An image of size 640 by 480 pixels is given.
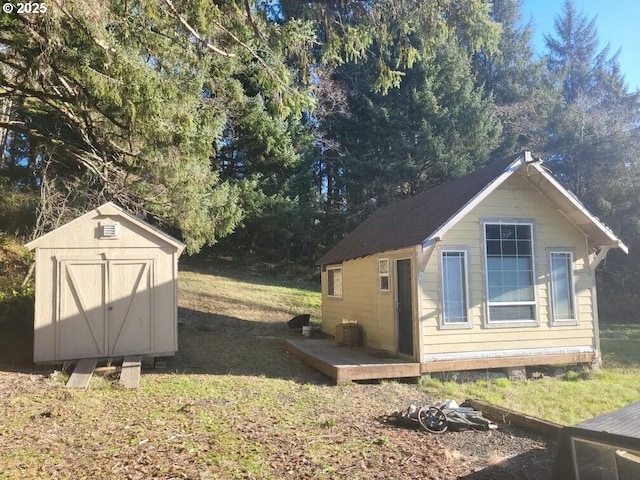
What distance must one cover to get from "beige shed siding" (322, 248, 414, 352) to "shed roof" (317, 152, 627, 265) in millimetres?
300

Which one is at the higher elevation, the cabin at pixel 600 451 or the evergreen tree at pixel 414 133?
the evergreen tree at pixel 414 133

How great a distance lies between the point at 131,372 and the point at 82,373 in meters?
0.80

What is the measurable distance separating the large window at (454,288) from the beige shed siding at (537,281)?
0.14 metres

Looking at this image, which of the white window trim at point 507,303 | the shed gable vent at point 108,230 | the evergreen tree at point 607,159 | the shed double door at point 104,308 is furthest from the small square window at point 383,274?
the evergreen tree at point 607,159

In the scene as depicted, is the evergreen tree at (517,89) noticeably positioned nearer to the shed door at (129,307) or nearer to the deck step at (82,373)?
the shed door at (129,307)

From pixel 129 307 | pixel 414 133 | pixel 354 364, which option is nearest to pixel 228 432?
pixel 354 364

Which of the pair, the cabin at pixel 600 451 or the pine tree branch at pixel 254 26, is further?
the pine tree branch at pixel 254 26

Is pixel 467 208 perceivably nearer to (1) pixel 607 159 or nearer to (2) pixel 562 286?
(2) pixel 562 286

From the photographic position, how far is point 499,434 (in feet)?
18.6

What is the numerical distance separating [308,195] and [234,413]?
17.6 m

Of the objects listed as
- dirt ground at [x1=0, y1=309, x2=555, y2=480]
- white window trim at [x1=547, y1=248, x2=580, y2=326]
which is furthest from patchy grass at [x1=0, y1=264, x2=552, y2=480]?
white window trim at [x1=547, y1=248, x2=580, y2=326]

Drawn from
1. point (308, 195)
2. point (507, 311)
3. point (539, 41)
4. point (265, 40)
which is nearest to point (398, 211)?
point (507, 311)

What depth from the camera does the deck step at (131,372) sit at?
7648 millimetres

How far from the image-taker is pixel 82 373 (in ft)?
26.5
